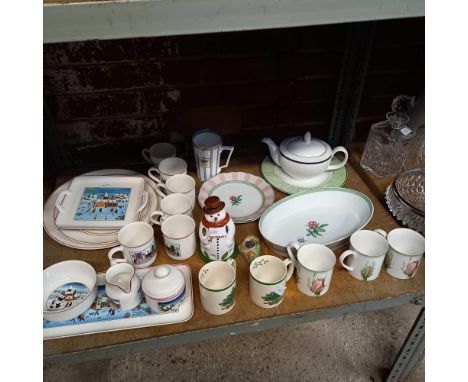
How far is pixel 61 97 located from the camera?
48.8 inches

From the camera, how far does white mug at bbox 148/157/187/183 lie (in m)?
1.04

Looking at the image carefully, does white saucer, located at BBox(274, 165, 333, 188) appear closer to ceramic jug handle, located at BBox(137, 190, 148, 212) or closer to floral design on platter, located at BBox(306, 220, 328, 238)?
floral design on platter, located at BBox(306, 220, 328, 238)

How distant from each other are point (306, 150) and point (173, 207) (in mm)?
375

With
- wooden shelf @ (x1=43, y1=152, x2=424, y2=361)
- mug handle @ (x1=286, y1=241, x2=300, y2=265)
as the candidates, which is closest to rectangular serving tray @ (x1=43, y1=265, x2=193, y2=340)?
wooden shelf @ (x1=43, y1=152, x2=424, y2=361)

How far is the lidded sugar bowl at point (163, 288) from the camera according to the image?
75 cm

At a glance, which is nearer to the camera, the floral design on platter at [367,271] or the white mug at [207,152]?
the floral design on platter at [367,271]

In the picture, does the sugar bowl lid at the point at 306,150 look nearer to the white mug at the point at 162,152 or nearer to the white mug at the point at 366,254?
the white mug at the point at 366,254

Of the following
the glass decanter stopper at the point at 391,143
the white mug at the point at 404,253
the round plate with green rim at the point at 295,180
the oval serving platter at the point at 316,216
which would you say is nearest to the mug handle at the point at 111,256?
the oval serving platter at the point at 316,216

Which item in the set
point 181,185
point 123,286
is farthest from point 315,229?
point 123,286

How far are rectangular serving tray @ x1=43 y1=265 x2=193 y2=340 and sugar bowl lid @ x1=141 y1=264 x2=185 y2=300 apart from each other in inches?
2.0

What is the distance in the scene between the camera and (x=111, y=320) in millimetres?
767

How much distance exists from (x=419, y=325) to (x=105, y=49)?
1.15m

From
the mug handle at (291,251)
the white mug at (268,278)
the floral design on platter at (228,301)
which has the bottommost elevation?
the floral design on platter at (228,301)

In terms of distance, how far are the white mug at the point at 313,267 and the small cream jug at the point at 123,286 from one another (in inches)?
12.9
